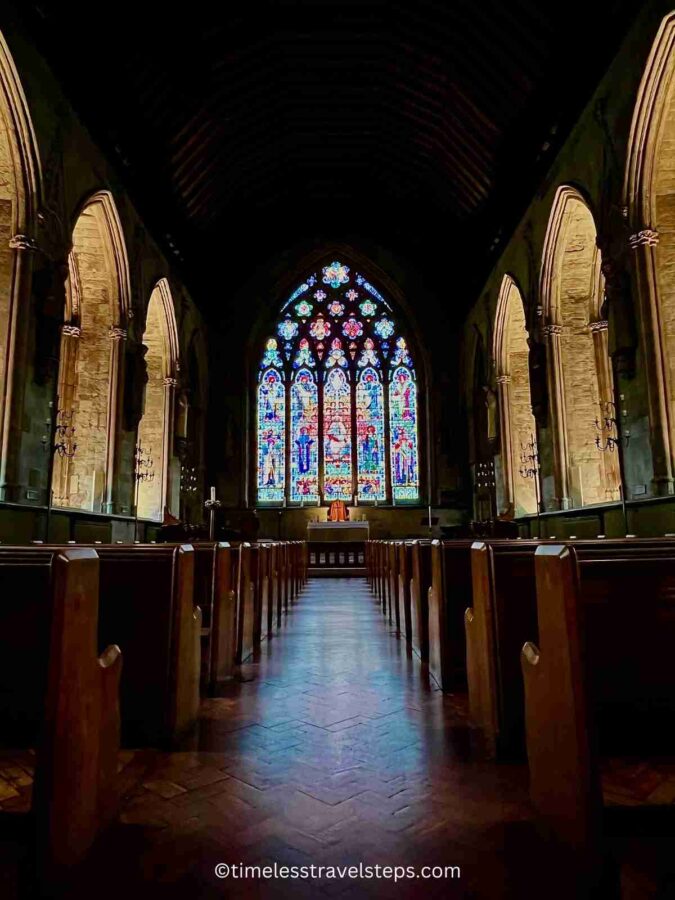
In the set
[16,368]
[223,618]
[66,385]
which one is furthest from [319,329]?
[223,618]

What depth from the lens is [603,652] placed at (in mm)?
1729

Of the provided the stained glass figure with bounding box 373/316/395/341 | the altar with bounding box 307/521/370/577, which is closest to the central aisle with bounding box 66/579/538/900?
the altar with bounding box 307/521/370/577

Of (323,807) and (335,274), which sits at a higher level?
(335,274)

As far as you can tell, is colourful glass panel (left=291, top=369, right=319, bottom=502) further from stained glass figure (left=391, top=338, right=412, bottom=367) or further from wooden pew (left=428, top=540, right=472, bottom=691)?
wooden pew (left=428, top=540, right=472, bottom=691)

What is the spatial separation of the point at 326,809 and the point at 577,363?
31.1 ft

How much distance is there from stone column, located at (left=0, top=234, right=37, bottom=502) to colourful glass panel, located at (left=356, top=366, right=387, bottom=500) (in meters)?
10.2

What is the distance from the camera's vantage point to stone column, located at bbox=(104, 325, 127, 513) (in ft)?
30.5

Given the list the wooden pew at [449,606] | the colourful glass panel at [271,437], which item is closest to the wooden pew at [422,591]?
the wooden pew at [449,606]

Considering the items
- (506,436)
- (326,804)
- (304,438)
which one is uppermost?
(304,438)

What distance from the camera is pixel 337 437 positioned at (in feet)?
52.3

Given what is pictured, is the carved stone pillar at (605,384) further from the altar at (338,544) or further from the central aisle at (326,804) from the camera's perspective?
the central aisle at (326,804)

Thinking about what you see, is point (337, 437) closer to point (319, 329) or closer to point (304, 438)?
point (304, 438)

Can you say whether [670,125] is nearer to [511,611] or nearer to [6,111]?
[511,611]

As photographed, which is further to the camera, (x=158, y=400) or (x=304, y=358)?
(x=304, y=358)
